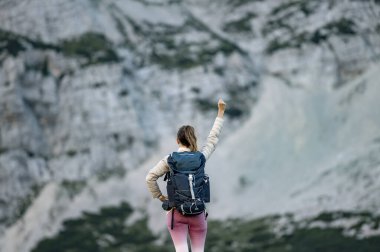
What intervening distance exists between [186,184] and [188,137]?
996mm

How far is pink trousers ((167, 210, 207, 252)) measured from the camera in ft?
48.3

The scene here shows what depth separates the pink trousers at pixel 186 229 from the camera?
14.7 metres

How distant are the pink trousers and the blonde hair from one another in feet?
4.64

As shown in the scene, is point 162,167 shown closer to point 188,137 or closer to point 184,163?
point 184,163

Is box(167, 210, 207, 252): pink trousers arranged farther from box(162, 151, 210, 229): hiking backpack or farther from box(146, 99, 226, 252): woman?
box(162, 151, 210, 229): hiking backpack

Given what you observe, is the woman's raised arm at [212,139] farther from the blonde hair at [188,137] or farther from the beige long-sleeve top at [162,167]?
the blonde hair at [188,137]

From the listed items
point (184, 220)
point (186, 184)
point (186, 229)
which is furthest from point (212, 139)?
point (186, 229)

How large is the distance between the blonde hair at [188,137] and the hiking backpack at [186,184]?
228 mm

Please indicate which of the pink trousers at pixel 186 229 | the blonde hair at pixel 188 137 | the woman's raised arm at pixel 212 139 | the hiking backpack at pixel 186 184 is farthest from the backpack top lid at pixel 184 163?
the pink trousers at pixel 186 229

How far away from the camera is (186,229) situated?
14898 mm

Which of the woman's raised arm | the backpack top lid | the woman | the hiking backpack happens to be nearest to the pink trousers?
the woman

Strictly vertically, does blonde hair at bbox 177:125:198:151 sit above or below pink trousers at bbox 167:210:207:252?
above

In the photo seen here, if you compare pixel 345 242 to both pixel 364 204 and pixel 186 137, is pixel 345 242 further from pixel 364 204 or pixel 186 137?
pixel 186 137

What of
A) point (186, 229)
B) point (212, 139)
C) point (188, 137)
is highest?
point (212, 139)
